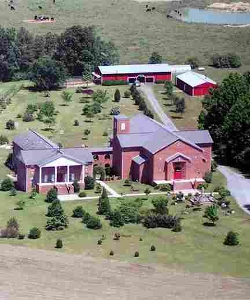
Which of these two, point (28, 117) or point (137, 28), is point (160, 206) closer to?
point (28, 117)

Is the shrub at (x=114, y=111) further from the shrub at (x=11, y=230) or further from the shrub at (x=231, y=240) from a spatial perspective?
the shrub at (x=231, y=240)

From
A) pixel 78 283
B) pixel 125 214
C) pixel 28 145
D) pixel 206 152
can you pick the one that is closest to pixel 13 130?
pixel 28 145

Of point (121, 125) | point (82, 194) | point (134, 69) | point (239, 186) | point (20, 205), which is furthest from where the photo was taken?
point (134, 69)

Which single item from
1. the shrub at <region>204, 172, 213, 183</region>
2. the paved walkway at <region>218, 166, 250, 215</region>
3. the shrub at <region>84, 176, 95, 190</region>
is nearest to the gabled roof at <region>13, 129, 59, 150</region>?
the shrub at <region>84, 176, 95, 190</region>

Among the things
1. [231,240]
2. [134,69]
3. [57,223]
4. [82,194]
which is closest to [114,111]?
[134,69]

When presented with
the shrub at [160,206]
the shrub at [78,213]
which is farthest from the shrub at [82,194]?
the shrub at [160,206]

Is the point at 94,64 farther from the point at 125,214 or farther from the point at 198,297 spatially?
the point at 198,297
